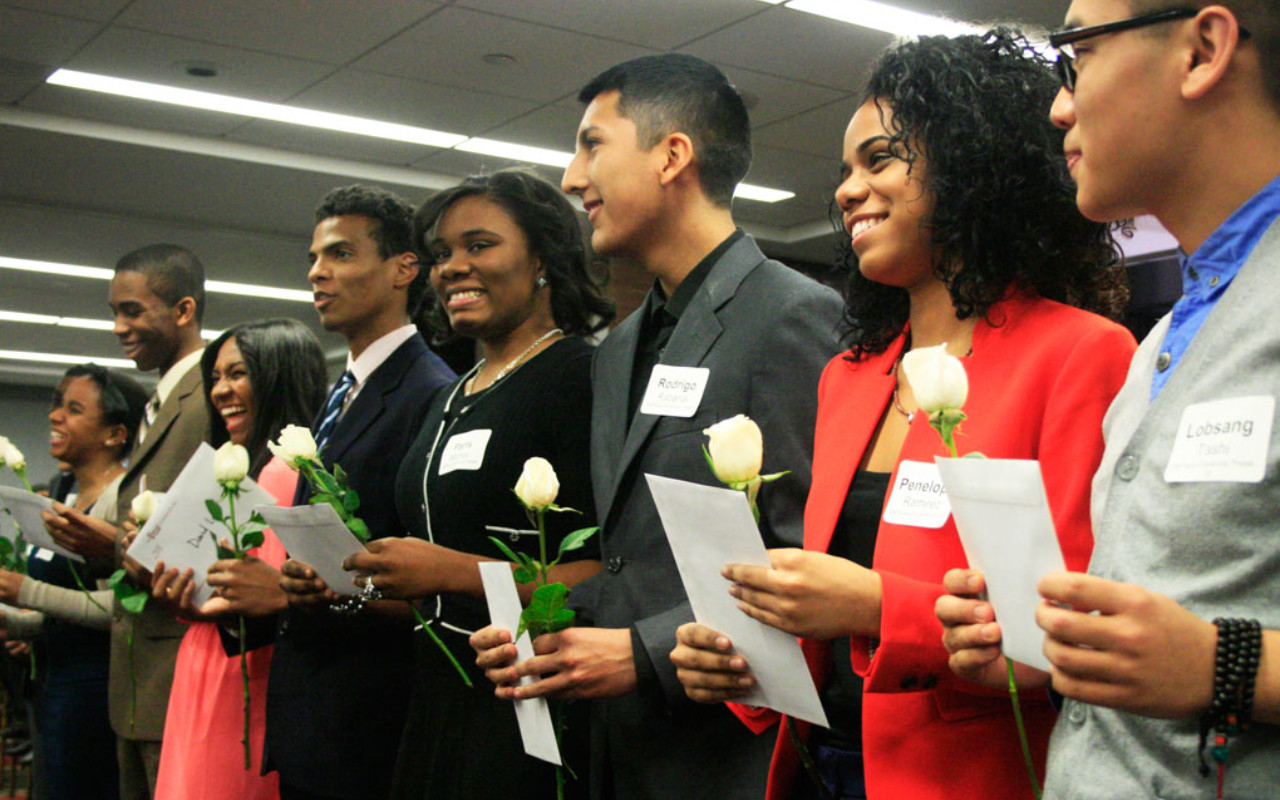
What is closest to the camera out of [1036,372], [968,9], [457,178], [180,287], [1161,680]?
[1161,680]

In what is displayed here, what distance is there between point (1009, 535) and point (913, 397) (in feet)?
1.75

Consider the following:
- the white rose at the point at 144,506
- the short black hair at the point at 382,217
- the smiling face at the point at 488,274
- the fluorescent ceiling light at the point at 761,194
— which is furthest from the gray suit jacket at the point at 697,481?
the fluorescent ceiling light at the point at 761,194

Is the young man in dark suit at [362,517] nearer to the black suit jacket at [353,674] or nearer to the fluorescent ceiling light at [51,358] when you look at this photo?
the black suit jacket at [353,674]

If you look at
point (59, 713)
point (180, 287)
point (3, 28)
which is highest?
point (3, 28)

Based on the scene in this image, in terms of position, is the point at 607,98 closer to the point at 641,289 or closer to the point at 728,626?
the point at 728,626

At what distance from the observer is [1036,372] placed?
1318 millimetres

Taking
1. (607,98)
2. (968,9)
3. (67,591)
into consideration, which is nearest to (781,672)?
(607,98)

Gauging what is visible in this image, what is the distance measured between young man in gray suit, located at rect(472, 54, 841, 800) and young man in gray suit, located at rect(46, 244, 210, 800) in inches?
70.7

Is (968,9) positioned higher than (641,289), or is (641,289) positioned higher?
(968,9)

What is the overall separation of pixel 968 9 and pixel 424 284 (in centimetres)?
385

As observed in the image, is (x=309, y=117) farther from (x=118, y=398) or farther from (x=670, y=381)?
(x=670, y=381)

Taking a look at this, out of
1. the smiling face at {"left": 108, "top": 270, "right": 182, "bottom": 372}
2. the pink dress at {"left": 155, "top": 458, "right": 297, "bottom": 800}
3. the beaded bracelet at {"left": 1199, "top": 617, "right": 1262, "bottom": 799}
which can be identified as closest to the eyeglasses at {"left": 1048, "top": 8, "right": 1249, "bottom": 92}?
the beaded bracelet at {"left": 1199, "top": 617, "right": 1262, "bottom": 799}

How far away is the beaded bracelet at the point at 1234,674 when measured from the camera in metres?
0.88

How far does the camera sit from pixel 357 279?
9.66 ft
